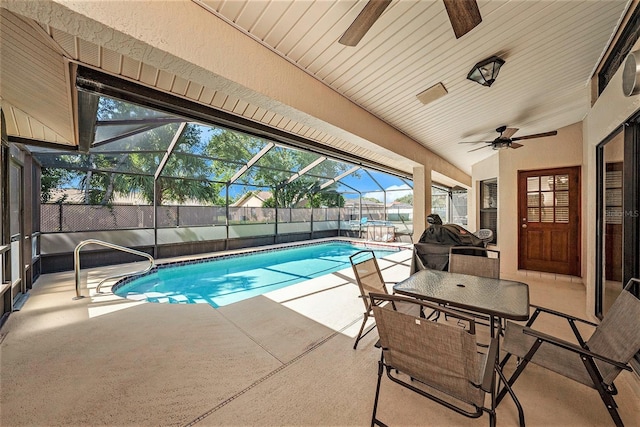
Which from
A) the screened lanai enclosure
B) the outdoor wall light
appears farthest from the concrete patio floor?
the outdoor wall light

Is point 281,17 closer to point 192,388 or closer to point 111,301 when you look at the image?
point 192,388

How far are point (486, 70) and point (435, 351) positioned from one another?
2647mm

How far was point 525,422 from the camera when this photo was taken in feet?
4.99

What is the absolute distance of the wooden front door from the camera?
4.68m

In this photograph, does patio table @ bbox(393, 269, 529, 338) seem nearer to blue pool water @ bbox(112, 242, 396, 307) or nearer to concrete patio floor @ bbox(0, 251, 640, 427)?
concrete patio floor @ bbox(0, 251, 640, 427)

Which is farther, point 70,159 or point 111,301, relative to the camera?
point 70,159

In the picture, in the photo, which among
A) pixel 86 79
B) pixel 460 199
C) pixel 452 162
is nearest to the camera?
pixel 86 79

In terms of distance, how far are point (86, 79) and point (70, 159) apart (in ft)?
17.8

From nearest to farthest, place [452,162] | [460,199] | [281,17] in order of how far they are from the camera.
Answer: [281,17]
[452,162]
[460,199]

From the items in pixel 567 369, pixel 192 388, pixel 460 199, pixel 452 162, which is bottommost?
pixel 192 388

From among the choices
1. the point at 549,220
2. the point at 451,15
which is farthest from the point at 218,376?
the point at 549,220

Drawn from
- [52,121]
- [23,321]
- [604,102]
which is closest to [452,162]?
[604,102]

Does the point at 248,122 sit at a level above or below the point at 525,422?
above

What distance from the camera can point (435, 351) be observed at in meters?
1.31
